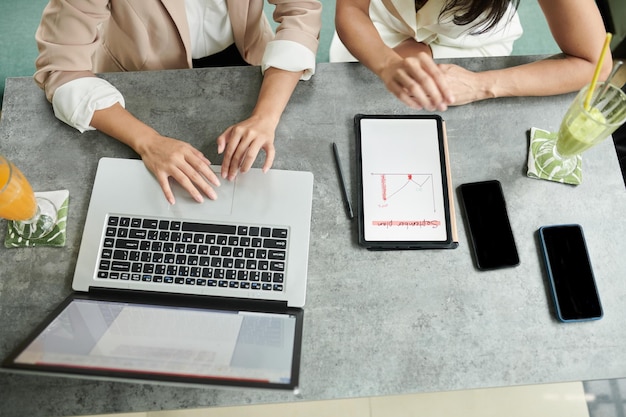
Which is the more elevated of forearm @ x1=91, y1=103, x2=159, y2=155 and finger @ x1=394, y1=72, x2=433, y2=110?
finger @ x1=394, y1=72, x2=433, y2=110

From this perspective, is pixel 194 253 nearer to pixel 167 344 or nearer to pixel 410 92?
pixel 167 344

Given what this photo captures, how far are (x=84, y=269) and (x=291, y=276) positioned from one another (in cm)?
36

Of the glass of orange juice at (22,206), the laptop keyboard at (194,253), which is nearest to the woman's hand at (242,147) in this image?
the laptop keyboard at (194,253)

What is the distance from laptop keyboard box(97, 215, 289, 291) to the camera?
0.82 meters

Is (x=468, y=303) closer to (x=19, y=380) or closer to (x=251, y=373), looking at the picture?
(x=251, y=373)

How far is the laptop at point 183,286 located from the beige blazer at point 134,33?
23cm

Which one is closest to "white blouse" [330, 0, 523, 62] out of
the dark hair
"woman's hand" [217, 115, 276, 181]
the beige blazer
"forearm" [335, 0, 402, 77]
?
the dark hair

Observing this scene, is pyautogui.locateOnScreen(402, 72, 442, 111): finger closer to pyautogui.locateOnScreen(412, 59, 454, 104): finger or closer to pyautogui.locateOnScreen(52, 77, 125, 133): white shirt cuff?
pyautogui.locateOnScreen(412, 59, 454, 104): finger

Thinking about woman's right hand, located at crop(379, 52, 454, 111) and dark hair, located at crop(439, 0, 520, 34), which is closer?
woman's right hand, located at crop(379, 52, 454, 111)

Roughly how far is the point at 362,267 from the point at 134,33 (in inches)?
27.5

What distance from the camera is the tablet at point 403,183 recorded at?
861mm

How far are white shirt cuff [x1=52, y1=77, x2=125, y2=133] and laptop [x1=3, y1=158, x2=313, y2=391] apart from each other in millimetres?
105

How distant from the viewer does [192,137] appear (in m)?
0.95

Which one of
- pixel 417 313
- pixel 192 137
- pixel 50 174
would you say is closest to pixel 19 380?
pixel 50 174
